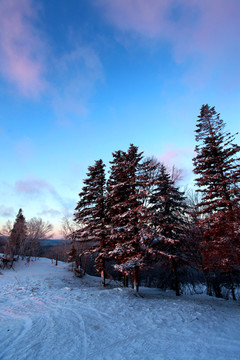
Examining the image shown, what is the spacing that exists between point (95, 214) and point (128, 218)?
4.57 metres

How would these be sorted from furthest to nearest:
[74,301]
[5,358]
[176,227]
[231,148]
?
[176,227] < [231,148] < [74,301] < [5,358]

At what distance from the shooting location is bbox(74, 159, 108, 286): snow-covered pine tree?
15.5m

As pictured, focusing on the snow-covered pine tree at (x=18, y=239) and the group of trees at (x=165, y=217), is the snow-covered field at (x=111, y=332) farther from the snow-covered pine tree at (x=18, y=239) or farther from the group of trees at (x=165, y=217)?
the snow-covered pine tree at (x=18, y=239)

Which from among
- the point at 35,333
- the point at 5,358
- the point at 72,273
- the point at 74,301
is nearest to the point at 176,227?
the point at 74,301

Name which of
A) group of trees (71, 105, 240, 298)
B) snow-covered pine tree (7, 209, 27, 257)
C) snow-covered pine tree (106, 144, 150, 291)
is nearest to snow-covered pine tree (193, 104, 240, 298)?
group of trees (71, 105, 240, 298)

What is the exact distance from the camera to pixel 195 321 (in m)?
7.07

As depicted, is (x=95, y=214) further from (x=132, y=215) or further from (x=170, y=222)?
(x=170, y=222)

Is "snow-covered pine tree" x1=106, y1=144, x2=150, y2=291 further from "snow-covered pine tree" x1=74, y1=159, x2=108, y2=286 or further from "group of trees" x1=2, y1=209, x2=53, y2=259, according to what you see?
"group of trees" x1=2, y1=209, x2=53, y2=259

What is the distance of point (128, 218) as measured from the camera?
12766mm

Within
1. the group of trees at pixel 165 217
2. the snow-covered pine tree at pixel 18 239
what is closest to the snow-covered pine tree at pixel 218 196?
the group of trees at pixel 165 217

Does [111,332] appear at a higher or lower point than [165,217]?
lower

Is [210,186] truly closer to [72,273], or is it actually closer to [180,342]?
[180,342]

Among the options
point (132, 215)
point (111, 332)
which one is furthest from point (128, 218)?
point (111, 332)

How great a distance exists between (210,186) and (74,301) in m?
11.9
